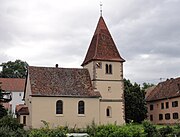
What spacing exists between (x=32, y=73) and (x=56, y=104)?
566 cm

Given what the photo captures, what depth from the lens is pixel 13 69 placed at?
10119 centimetres

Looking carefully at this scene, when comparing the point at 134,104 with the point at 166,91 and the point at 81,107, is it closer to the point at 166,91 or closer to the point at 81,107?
the point at 166,91

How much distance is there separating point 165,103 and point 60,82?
27.2 m

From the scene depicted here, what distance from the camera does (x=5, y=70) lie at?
101 meters

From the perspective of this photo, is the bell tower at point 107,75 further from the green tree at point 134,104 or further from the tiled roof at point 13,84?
the tiled roof at point 13,84

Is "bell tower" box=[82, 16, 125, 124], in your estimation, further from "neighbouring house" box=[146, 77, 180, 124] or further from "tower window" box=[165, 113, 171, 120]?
"tower window" box=[165, 113, 171, 120]

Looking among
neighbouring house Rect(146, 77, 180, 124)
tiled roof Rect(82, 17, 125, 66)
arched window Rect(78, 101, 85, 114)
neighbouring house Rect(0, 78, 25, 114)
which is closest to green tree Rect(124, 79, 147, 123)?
neighbouring house Rect(146, 77, 180, 124)

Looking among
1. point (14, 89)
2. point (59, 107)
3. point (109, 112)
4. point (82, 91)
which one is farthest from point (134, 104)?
point (14, 89)

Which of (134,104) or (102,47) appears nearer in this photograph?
(102,47)

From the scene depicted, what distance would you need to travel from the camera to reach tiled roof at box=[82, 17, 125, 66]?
50.2m

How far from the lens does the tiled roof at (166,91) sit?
211 ft

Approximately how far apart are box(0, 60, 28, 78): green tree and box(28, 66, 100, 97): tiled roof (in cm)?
5314

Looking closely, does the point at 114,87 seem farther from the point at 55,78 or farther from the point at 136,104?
the point at 136,104

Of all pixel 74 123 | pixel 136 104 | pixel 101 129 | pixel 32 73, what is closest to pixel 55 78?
pixel 32 73
